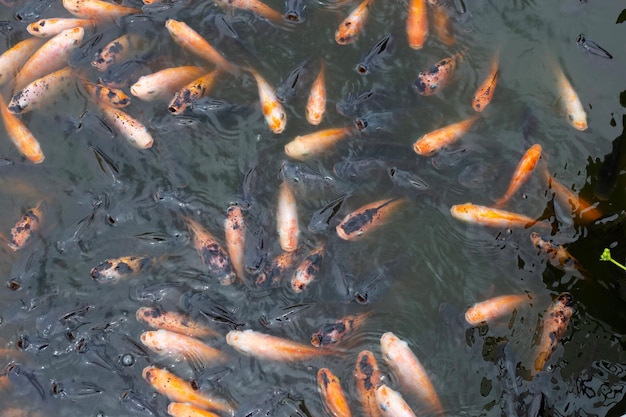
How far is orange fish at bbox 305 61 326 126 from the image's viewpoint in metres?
6.79

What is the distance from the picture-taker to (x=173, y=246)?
21.1 feet

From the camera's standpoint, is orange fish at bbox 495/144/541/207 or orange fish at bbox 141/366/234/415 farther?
orange fish at bbox 495/144/541/207

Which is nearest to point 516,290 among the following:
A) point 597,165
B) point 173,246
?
point 597,165

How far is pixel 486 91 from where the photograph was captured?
6715mm

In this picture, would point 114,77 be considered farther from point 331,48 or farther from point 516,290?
point 516,290

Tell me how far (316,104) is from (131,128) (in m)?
2.11

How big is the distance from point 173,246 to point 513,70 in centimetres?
430

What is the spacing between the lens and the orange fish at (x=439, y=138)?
257 inches

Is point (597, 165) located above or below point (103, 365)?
above

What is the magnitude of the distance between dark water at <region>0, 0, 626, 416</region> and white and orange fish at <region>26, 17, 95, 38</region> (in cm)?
28

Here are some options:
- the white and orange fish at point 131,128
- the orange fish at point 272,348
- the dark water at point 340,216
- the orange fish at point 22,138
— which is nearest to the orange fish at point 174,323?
the dark water at point 340,216

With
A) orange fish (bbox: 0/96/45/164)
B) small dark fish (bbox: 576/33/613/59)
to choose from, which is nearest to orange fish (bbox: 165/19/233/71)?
orange fish (bbox: 0/96/45/164)

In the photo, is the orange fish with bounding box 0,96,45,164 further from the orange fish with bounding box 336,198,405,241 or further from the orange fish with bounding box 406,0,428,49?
the orange fish with bounding box 406,0,428,49

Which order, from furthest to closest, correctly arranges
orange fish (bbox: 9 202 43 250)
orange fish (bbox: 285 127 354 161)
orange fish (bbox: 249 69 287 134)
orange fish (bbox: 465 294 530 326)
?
1. orange fish (bbox: 249 69 287 134)
2. orange fish (bbox: 285 127 354 161)
3. orange fish (bbox: 9 202 43 250)
4. orange fish (bbox: 465 294 530 326)
